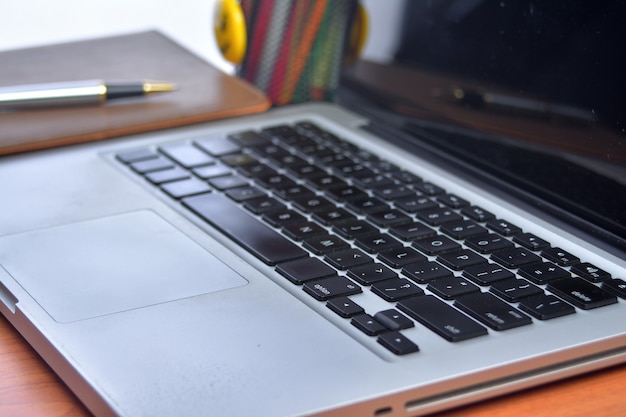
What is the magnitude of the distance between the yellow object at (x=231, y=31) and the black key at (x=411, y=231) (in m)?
0.41

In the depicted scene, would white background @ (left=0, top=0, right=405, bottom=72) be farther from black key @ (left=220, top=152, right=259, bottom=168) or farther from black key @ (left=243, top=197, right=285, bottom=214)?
black key @ (left=243, top=197, right=285, bottom=214)

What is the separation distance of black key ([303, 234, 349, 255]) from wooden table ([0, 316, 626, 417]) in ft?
0.56

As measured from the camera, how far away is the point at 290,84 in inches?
40.1

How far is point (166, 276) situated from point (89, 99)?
0.36 m

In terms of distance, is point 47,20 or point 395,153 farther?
point 47,20

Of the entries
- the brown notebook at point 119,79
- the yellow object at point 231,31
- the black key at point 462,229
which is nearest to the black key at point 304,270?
the black key at point 462,229

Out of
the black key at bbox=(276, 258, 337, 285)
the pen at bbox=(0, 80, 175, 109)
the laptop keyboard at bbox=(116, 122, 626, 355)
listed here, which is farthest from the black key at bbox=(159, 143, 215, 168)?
the black key at bbox=(276, 258, 337, 285)

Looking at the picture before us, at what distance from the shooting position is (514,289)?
1.91ft

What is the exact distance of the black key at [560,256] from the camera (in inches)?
24.6

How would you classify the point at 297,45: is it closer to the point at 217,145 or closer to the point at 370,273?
the point at 217,145

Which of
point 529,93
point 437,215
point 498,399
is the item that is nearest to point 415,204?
point 437,215

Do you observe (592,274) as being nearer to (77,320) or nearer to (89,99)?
(77,320)

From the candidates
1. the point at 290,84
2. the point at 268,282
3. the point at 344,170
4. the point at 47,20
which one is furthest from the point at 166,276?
the point at 47,20

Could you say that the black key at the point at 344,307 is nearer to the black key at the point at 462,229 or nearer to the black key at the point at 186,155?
the black key at the point at 462,229
